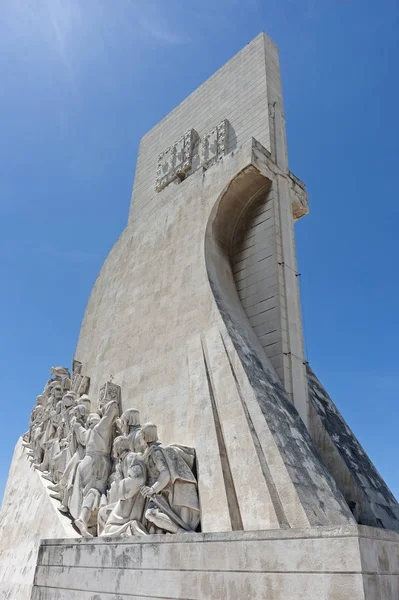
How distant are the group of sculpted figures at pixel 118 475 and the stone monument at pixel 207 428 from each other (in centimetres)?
2

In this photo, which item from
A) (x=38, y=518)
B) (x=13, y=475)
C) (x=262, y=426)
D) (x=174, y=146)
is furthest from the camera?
(x=174, y=146)

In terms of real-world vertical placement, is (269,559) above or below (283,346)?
below

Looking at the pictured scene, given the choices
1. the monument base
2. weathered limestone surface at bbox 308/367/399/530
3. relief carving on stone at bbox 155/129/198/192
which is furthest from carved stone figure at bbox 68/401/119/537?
relief carving on stone at bbox 155/129/198/192

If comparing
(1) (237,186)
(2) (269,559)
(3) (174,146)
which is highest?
(3) (174,146)

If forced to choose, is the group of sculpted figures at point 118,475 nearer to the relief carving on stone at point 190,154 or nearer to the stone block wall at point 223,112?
the stone block wall at point 223,112

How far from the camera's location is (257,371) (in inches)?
203

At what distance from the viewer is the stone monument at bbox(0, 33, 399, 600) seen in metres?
3.47

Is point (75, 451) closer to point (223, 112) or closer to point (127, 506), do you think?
point (127, 506)

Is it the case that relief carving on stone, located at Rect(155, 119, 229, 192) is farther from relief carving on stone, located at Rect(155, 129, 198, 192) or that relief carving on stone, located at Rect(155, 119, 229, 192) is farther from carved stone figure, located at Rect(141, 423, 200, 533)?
carved stone figure, located at Rect(141, 423, 200, 533)

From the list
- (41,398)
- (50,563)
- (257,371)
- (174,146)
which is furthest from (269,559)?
(174,146)

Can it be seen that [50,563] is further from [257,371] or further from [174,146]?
[174,146]

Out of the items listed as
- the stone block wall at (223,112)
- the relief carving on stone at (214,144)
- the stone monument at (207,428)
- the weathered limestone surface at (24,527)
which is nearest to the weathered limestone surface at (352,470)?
the stone monument at (207,428)

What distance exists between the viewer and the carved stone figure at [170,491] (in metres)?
4.44

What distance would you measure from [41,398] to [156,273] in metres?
3.42
